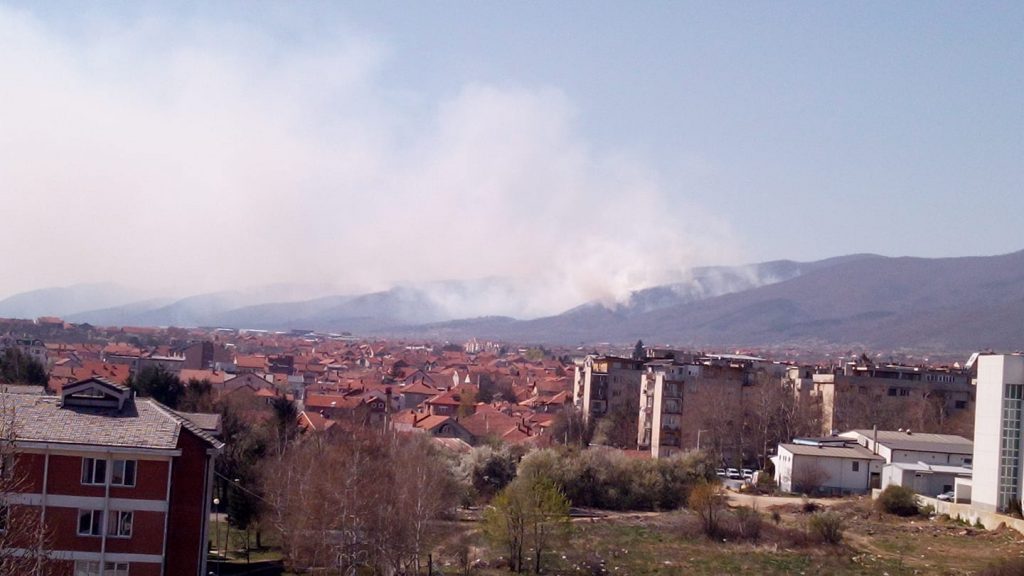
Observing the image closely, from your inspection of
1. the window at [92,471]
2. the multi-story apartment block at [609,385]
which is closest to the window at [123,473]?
the window at [92,471]

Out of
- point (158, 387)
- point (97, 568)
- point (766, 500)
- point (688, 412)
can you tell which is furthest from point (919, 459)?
point (97, 568)

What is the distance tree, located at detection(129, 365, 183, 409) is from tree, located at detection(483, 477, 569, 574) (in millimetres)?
15524

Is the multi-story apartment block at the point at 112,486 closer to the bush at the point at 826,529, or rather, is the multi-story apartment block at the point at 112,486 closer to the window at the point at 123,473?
the window at the point at 123,473

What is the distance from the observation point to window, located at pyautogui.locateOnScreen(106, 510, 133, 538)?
17.0 m

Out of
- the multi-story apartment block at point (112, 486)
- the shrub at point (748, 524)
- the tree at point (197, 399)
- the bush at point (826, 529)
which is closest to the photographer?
the multi-story apartment block at point (112, 486)

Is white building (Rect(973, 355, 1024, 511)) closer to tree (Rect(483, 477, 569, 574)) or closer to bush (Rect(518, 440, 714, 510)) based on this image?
bush (Rect(518, 440, 714, 510))

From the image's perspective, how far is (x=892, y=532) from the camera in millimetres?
31531

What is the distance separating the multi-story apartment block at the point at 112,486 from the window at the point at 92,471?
0.05ft

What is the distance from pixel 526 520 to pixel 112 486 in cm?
1134

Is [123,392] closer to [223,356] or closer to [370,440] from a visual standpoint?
[370,440]

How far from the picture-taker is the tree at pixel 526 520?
Result: 1034 inches

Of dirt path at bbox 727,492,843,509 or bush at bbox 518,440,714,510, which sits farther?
bush at bbox 518,440,714,510

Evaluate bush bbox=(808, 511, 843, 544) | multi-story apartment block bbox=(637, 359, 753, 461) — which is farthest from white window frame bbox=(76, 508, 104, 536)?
multi-story apartment block bbox=(637, 359, 753, 461)

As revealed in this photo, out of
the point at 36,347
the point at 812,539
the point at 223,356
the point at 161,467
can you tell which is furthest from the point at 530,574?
the point at 223,356
